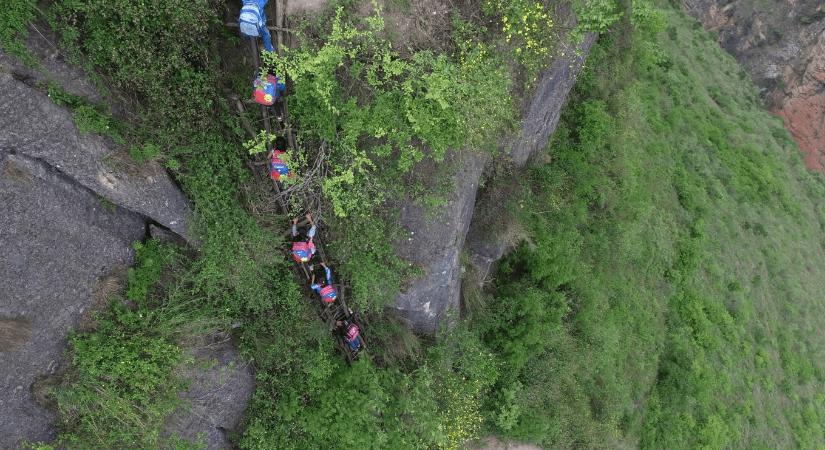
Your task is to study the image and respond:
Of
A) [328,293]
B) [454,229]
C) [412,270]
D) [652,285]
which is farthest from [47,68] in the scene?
[652,285]

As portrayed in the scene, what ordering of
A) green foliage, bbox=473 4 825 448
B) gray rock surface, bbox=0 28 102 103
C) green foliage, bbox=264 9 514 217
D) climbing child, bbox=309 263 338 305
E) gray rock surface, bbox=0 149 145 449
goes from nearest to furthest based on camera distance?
1. gray rock surface, bbox=0 28 102 103
2. gray rock surface, bbox=0 149 145 449
3. green foliage, bbox=264 9 514 217
4. climbing child, bbox=309 263 338 305
5. green foliage, bbox=473 4 825 448

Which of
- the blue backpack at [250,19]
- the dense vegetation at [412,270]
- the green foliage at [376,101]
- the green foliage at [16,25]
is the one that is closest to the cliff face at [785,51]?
the dense vegetation at [412,270]

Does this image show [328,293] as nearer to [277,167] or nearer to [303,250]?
[303,250]

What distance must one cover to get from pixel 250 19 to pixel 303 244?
12.6 feet

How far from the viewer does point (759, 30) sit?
1355 inches

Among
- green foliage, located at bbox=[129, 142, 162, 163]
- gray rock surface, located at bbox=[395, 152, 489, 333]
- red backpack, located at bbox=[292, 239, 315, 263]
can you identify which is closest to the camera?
green foliage, located at bbox=[129, 142, 162, 163]

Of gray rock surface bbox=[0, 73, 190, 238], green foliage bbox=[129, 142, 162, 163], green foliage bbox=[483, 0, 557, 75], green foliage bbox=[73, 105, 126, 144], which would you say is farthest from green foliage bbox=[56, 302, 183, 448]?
green foliage bbox=[483, 0, 557, 75]

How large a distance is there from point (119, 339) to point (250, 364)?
229cm

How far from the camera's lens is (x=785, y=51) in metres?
34.5

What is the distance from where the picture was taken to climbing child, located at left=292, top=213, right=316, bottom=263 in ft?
28.1

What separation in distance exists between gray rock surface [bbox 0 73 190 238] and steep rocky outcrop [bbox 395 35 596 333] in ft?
13.5

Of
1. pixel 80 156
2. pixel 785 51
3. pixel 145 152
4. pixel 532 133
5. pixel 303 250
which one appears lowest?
pixel 303 250

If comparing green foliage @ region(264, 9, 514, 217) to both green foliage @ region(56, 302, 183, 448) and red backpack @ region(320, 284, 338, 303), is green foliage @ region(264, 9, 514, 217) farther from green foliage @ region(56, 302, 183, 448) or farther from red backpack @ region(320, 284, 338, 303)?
green foliage @ region(56, 302, 183, 448)

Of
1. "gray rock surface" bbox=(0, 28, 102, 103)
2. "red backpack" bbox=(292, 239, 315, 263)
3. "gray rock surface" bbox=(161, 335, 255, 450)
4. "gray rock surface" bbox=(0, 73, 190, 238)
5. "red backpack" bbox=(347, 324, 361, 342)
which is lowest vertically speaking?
"gray rock surface" bbox=(161, 335, 255, 450)
